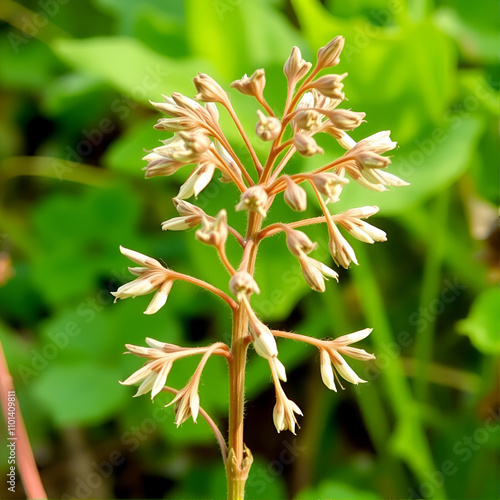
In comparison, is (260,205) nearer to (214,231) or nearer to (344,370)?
(214,231)

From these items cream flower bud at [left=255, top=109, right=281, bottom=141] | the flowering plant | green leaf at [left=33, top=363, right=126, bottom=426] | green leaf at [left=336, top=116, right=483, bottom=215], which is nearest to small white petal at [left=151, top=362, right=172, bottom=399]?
the flowering plant

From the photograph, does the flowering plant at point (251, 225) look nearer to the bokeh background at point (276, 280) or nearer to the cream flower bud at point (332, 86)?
the cream flower bud at point (332, 86)

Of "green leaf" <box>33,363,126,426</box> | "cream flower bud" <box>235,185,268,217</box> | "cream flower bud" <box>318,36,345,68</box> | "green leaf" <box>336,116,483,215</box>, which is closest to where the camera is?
"cream flower bud" <box>235,185,268,217</box>

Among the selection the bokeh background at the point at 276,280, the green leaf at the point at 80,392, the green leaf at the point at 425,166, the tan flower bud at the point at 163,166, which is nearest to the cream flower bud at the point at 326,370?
the tan flower bud at the point at 163,166

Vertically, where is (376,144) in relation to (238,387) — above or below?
above

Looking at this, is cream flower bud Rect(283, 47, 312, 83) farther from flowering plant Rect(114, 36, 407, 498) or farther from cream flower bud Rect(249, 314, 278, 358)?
cream flower bud Rect(249, 314, 278, 358)

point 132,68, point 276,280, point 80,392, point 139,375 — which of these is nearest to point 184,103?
point 139,375
